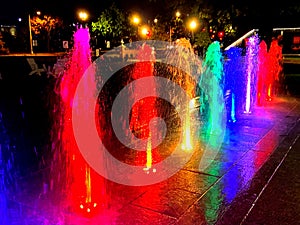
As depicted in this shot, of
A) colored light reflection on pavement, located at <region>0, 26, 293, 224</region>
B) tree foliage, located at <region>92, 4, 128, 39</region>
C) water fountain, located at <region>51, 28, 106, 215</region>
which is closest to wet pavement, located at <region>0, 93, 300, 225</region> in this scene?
colored light reflection on pavement, located at <region>0, 26, 293, 224</region>

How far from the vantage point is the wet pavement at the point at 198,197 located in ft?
12.6

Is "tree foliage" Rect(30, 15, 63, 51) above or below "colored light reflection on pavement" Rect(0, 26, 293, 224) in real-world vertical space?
above

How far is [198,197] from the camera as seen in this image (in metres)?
4.40

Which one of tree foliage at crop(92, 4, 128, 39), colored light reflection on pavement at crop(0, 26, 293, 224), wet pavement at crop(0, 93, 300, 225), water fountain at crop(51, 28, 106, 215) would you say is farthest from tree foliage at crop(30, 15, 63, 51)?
wet pavement at crop(0, 93, 300, 225)

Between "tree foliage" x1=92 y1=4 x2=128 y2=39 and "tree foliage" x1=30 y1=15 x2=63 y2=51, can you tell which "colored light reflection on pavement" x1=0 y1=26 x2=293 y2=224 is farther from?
"tree foliage" x1=30 y1=15 x2=63 y2=51

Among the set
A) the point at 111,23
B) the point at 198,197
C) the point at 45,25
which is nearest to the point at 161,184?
the point at 198,197

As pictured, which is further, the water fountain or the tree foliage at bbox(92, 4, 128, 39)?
the tree foliage at bbox(92, 4, 128, 39)

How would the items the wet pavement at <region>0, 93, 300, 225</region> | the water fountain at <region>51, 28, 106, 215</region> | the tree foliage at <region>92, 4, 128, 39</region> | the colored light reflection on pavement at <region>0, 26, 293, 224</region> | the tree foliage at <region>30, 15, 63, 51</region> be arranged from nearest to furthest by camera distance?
1. the wet pavement at <region>0, 93, 300, 225</region>
2. the colored light reflection on pavement at <region>0, 26, 293, 224</region>
3. the water fountain at <region>51, 28, 106, 215</region>
4. the tree foliage at <region>92, 4, 128, 39</region>
5. the tree foliage at <region>30, 15, 63, 51</region>

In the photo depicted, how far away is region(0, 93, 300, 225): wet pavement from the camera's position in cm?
384

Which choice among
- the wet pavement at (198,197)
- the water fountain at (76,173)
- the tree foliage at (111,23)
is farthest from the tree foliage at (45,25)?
the wet pavement at (198,197)

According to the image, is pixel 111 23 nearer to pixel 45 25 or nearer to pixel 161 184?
pixel 45 25

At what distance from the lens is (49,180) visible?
4832mm

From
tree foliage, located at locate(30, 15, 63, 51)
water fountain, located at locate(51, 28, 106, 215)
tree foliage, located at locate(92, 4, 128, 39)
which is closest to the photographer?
water fountain, located at locate(51, 28, 106, 215)

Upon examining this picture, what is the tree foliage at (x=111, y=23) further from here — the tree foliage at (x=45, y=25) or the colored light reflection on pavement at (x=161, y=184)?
the colored light reflection on pavement at (x=161, y=184)
